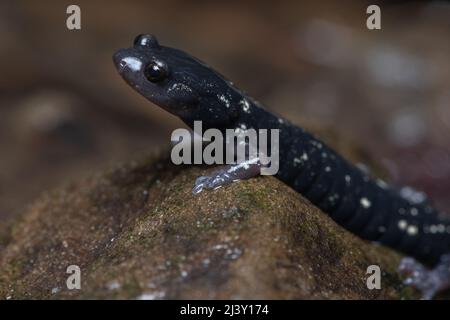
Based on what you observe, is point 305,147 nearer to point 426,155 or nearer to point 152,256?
point 152,256

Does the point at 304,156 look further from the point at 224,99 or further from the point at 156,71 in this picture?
the point at 156,71

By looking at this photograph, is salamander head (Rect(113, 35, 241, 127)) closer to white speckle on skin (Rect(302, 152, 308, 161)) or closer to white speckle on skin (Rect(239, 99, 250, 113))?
white speckle on skin (Rect(239, 99, 250, 113))

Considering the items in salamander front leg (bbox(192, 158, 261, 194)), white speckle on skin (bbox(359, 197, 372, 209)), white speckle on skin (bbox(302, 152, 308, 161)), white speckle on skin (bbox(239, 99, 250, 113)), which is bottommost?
white speckle on skin (bbox(359, 197, 372, 209))

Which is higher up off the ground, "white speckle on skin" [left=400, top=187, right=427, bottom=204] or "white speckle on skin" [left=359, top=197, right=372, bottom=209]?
"white speckle on skin" [left=400, top=187, right=427, bottom=204]

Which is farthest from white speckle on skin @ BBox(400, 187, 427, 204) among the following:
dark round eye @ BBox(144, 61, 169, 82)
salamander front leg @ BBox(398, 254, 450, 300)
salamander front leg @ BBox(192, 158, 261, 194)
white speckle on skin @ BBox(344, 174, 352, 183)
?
dark round eye @ BBox(144, 61, 169, 82)

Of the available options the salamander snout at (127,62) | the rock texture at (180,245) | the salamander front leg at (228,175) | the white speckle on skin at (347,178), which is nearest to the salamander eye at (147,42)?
the salamander snout at (127,62)

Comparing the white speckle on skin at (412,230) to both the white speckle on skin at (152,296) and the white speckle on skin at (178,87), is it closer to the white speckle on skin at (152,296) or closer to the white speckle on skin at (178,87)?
the white speckle on skin at (178,87)

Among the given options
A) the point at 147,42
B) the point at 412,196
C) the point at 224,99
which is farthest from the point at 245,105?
the point at 412,196
